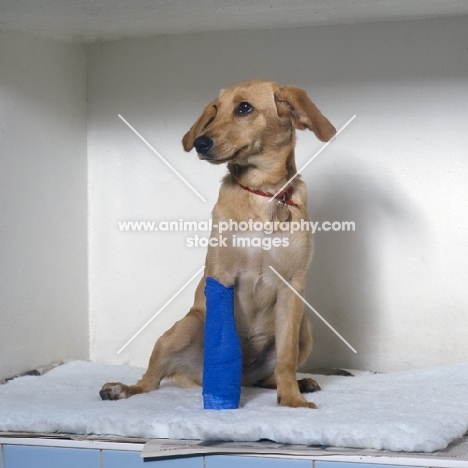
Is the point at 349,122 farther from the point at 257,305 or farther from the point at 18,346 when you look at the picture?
the point at 18,346

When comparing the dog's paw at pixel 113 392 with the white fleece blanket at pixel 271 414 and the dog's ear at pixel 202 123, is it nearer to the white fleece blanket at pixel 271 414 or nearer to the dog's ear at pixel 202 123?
the white fleece blanket at pixel 271 414

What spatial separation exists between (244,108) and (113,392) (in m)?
0.94

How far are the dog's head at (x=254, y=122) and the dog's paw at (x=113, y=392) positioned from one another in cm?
75

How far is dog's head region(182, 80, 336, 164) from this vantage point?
7.80 feet

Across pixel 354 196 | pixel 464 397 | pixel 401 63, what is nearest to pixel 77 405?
pixel 464 397

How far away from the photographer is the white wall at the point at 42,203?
2904 mm

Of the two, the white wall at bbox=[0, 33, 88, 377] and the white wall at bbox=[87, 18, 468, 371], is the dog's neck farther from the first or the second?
the white wall at bbox=[0, 33, 88, 377]

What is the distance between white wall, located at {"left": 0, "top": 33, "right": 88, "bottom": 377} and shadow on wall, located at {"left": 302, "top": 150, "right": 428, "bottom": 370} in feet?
3.17

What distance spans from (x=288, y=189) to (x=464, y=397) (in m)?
0.83

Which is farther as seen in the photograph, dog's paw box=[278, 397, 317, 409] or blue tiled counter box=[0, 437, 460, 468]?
dog's paw box=[278, 397, 317, 409]

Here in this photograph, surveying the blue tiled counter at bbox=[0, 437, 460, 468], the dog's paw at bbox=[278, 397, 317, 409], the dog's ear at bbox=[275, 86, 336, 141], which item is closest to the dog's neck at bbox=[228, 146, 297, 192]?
the dog's ear at bbox=[275, 86, 336, 141]

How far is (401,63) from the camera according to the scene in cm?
315

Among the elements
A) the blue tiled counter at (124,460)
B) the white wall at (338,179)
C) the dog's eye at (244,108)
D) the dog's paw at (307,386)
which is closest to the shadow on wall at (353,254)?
the white wall at (338,179)

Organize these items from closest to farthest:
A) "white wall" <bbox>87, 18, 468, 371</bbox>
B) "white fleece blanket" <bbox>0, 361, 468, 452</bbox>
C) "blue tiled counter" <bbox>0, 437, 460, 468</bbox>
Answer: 1. "blue tiled counter" <bbox>0, 437, 460, 468</bbox>
2. "white fleece blanket" <bbox>0, 361, 468, 452</bbox>
3. "white wall" <bbox>87, 18, 468, 371</bbox>
